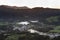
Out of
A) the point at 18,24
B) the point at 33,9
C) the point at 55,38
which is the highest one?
the point at 33,9

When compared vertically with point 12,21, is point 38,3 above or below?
above

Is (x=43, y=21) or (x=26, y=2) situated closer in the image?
(x=43, y=21)

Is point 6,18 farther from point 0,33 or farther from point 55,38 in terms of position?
point 55,38

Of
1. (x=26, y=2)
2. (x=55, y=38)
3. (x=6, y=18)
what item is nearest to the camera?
(x=55, y=38)

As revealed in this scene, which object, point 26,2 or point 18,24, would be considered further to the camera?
point 26,2

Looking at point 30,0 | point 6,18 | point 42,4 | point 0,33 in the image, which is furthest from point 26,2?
point 0,33

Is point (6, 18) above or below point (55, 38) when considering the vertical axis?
above

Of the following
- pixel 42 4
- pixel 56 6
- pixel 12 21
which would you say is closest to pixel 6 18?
pixel 12 21

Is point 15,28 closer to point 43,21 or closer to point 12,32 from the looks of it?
point 12,32

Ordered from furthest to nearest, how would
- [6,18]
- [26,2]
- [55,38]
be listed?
1. [26,2]
2. [6,18]
3. [55,38]
